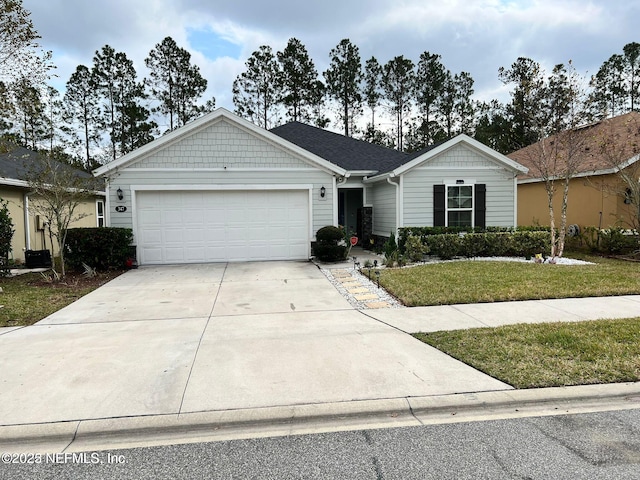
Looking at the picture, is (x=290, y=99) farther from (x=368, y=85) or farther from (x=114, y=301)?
(x=114, y=301)

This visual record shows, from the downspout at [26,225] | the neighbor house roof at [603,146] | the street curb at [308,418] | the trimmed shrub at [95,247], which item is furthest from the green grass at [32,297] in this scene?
the neighbor house roof at [603,146]

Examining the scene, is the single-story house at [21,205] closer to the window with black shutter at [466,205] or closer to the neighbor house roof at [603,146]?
the window with black shutter at [466,205]

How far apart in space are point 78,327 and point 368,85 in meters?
27.3

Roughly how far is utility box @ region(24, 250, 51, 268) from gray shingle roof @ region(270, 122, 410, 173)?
9383 millimetres

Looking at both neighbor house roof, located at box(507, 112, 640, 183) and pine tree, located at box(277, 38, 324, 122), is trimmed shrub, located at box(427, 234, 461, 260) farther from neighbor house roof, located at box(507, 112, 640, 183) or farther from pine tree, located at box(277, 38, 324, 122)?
pine tree, located at box(277, 38, 324, 122)

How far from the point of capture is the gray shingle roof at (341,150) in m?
16.2

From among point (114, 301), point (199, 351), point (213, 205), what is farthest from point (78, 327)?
point (213, 205)

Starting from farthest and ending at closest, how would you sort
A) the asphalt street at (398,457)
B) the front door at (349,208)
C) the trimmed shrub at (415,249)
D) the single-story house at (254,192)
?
the front door at (349,208) → the single-story house at (254,192) → the trimmed shrub at (415,249) → the asphalt street at (398,457)

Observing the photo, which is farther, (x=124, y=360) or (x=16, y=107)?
(x=16, y=107)

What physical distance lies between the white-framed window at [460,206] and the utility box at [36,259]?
1226 cm

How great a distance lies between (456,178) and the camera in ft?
44.3

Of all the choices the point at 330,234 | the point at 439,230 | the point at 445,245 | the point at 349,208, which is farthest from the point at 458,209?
the point at 349,208

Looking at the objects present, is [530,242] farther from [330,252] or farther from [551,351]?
[551,351]

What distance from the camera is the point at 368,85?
2967 centimetres
